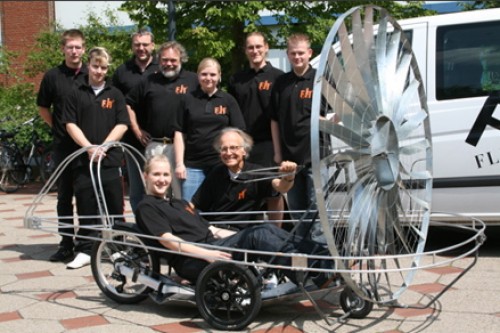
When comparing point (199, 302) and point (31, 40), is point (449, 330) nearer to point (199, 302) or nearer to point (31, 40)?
point (199, 302)

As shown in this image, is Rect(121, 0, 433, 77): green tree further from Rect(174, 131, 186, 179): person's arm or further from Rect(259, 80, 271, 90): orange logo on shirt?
Rect(174, 131, 186, 179): person's arm

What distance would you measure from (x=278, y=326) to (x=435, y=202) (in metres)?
2.56

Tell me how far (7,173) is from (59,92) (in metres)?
6.60

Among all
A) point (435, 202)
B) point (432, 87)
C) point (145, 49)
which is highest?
point (145, 49)

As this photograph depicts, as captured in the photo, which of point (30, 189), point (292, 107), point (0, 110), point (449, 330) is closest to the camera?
point (449, 330)

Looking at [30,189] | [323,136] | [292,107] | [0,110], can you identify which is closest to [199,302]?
[323,136]

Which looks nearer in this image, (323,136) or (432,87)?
(323,136)

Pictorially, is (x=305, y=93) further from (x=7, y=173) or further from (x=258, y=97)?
(x=7, y=173)

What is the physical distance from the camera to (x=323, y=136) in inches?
153

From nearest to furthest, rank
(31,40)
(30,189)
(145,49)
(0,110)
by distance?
(145,49), (30,189), (0,110), (31,40)

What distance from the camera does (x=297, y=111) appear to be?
521 cm

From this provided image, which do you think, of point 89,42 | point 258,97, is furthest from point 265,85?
point 89,42

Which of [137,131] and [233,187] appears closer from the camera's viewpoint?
[233,187]

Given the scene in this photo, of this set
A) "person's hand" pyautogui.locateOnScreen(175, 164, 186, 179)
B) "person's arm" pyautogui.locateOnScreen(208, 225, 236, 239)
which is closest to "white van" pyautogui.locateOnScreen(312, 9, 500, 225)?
"person's hand" pyautogui.locateOnScreen(175, 164, 186, 179)
